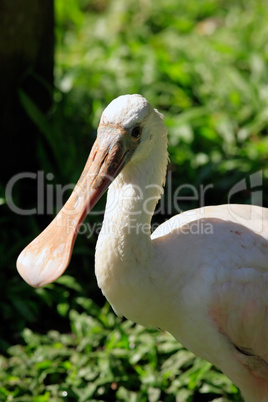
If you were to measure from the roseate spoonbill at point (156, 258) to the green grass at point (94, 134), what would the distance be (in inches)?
32.9

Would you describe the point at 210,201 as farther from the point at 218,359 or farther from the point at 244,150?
the point at 218,359

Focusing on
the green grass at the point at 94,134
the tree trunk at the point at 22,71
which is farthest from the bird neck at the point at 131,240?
the tree trunk at the point at 22,71

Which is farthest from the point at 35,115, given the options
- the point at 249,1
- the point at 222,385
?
the point at 249,1

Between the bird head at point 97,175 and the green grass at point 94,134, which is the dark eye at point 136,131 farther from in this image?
the green grass at point 94,134

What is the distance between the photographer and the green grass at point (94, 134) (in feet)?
14.8

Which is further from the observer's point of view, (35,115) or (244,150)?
(244,150)

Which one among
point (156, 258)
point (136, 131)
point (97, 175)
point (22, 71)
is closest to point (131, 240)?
point (156, 258)

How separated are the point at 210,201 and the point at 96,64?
103 inches

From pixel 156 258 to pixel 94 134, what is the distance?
2.84 metres

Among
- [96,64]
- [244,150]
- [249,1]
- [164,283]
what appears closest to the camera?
[164,283]

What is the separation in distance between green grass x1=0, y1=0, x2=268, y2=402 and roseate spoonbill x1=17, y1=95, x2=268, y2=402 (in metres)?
0.84

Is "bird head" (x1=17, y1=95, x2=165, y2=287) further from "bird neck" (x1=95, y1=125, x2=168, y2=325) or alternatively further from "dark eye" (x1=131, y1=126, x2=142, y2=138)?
"bird neck" (x1=95, y1=125, x2=168, y2=325)

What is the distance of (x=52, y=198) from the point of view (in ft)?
18.2

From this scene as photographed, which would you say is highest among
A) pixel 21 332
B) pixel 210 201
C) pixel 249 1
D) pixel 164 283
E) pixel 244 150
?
pixel 249 1
